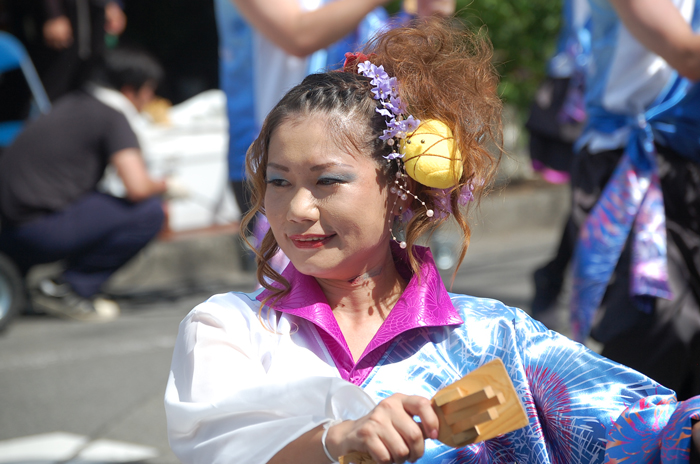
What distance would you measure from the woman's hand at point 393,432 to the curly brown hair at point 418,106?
17.6 inches

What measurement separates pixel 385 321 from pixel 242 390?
33 centimetres

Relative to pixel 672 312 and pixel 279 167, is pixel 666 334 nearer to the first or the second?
pixel 672 312

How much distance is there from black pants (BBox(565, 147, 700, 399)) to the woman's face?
0.90m

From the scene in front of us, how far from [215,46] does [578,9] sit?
5400mm

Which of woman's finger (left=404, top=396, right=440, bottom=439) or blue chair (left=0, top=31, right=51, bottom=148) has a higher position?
woman's finger (left=404, top=396, right=440, bottom=439)

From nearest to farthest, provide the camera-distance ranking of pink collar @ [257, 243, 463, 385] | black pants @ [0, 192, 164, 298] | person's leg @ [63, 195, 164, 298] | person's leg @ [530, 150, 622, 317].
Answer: pink collar @ [257, 243, 463, 385], person's leg @ [530, 150, 622, 317], black pants @ [0, 192, 164, 298], person's leg @ [63, 195, 164, 298]

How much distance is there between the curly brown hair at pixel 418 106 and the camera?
4.76 ft

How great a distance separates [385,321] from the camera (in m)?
1.43

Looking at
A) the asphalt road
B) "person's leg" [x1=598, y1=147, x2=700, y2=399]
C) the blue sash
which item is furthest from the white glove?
"person's leg" [x1=598, y1=147, x2=700, y2=399]

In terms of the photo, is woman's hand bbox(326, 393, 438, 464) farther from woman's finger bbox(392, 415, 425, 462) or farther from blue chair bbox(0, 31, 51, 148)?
blue chair bbox(0, 31, 51, 148)

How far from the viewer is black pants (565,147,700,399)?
197 centimetres

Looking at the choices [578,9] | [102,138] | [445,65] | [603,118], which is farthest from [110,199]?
[445,65]

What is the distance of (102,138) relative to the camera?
15.2 ft

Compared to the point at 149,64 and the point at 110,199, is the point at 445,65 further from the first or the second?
the point at 149,64
